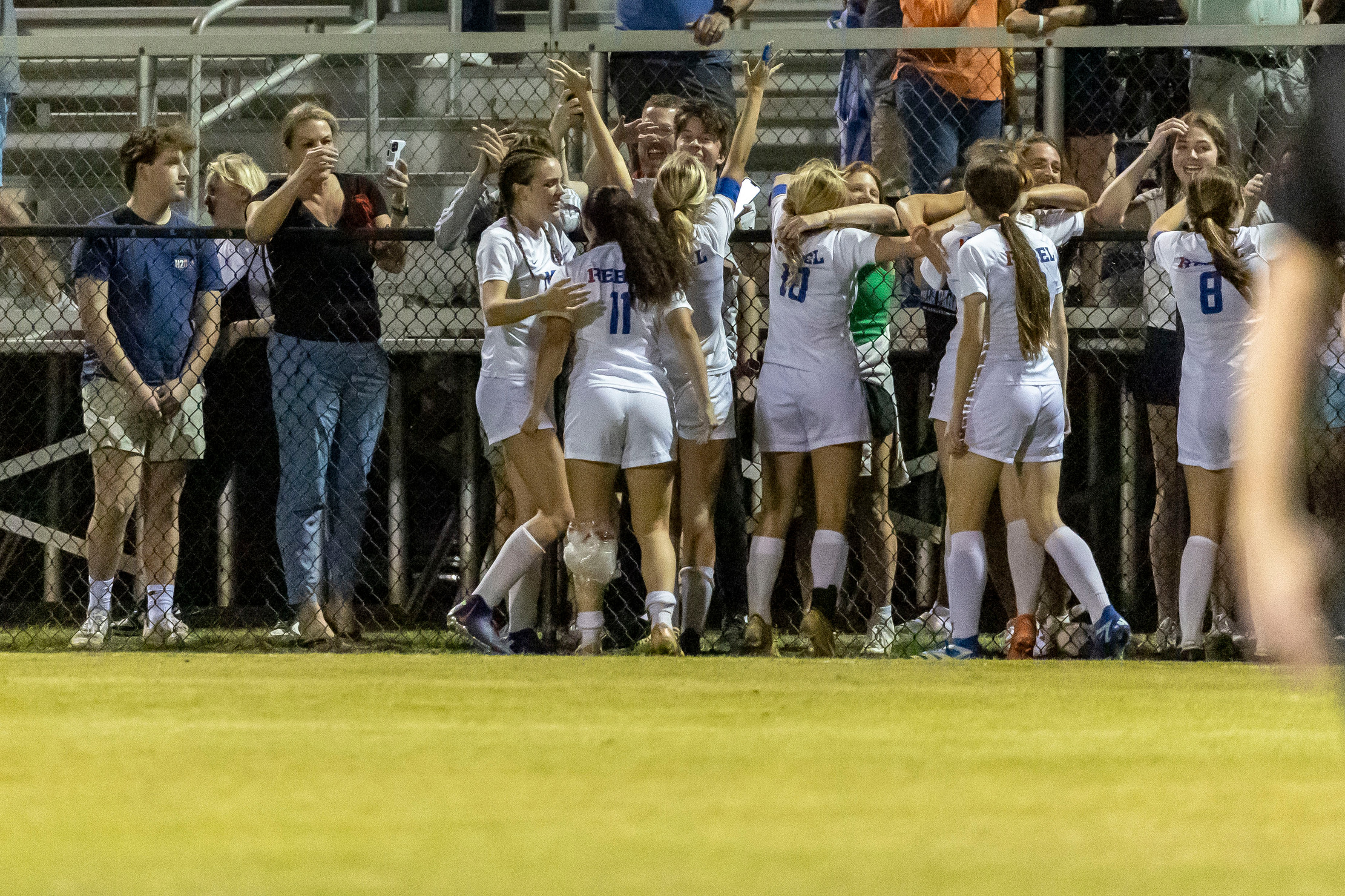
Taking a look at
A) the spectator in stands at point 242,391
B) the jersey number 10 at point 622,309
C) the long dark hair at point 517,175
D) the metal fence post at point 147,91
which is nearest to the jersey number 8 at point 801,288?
the jersey number 10 at point 622,309

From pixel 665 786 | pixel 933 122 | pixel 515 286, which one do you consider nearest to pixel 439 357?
pixel 515 286

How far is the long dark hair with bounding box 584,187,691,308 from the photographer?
19.4 feet

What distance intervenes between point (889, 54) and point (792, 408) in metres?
1.86

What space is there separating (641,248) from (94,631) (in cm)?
272

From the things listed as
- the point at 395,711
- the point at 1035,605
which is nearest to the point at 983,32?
the point at 1035,605

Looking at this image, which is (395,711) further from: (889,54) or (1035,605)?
(889,54)

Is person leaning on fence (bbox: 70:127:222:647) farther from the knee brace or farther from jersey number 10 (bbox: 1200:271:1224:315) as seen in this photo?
jersey number 10 (bbox: 1200:271:1224:315)

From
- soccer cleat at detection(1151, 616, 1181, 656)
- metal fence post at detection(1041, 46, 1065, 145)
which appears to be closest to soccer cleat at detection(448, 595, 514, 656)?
soccer cleat at detection(1151, 616, 1181, 656)

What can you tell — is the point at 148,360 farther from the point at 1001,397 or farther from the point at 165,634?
the point at 1001,397

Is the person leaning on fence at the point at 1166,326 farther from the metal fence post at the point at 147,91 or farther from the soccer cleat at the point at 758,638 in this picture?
the metal fence post at the point at 147,91

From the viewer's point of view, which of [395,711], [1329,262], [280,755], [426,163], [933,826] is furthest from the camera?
[426,163]

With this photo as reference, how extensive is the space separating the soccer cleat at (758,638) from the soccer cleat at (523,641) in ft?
2.68

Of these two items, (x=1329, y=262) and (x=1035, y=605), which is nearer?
(x=1329, y=262)

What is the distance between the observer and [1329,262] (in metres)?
1.75
